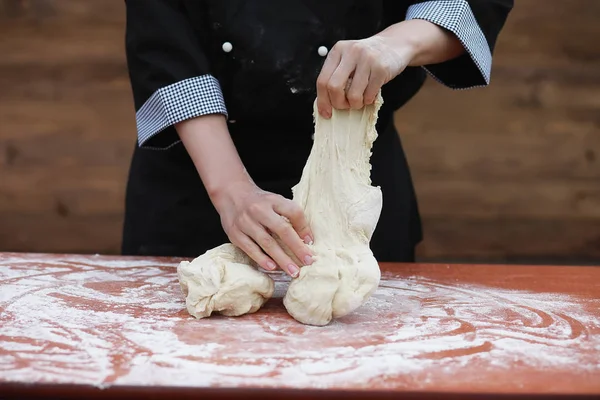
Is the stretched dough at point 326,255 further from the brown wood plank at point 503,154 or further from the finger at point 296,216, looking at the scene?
the brown wood plank at point 503,154

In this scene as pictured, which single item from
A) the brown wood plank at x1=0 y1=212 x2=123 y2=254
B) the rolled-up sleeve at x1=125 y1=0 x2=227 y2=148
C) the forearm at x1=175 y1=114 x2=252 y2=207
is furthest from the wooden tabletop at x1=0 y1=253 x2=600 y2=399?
the brown wood plank at x1=0 y1=212 x2=123 y2=254

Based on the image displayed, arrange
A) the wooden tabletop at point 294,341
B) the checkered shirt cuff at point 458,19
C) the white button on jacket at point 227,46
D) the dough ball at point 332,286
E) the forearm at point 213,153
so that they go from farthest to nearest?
1. the white button on jacket at point 227,46
2. the checkered shirt cuff at point 458,19
3. the forearm at point 213,153
4. the dough ball at point 332,286
5. the wooden tabletop at point 294,341

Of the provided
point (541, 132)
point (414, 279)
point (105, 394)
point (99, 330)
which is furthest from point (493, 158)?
point (105, 394)

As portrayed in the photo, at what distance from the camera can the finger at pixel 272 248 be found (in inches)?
54.4

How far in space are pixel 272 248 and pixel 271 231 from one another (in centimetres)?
3

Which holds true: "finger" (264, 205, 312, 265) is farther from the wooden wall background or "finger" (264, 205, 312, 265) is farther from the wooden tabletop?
the wooden wall background

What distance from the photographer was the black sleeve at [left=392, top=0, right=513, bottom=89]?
1.65 metres

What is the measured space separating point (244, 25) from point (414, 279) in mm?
697

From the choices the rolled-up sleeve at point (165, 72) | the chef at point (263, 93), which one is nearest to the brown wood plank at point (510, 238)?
the chef at point (263, 93)

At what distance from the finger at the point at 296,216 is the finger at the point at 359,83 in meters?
0.22

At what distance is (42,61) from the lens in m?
2.94

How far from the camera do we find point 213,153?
1.57m

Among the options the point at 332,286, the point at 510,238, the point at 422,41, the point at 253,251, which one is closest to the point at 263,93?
the point at 422,41

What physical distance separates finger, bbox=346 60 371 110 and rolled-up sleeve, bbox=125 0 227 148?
37cm
